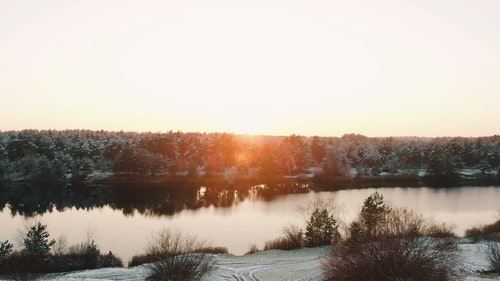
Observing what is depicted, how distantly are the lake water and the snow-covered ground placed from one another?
9526 mm

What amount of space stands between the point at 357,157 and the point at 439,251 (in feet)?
413

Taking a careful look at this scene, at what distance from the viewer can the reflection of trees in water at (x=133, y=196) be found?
7169cm

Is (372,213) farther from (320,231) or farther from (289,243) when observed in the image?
(289,243)

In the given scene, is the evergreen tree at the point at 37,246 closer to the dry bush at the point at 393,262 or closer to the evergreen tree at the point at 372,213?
the dry bush at the point at 393,262

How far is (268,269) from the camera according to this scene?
2861cm

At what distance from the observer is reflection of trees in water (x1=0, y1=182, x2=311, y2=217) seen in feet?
235

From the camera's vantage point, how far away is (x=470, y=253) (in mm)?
28984

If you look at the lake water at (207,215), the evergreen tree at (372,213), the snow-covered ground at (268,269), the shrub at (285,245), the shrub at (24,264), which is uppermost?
the evergreen tree at (372,213)

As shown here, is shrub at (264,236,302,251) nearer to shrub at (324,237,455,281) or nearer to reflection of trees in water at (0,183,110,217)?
shrub at (324,237,455,281)

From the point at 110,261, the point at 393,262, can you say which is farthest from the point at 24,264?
the point at 393,262

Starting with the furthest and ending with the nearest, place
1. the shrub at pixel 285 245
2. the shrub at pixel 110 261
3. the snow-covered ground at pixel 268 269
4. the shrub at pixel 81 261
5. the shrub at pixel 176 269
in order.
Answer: the shrub at pixel 285 245 → the shrub at pixel 110 261 → the shrub at pixel 81 261 → the snow-covered ground at pixel 268 269 → the shrub at pixel 176 269

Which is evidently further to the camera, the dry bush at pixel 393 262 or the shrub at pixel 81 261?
the shrub at pixel 81 261

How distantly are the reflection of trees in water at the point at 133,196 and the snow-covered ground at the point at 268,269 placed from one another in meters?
36.3

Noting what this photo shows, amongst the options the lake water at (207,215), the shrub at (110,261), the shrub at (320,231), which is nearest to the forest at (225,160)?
the lake water at (207,215)
